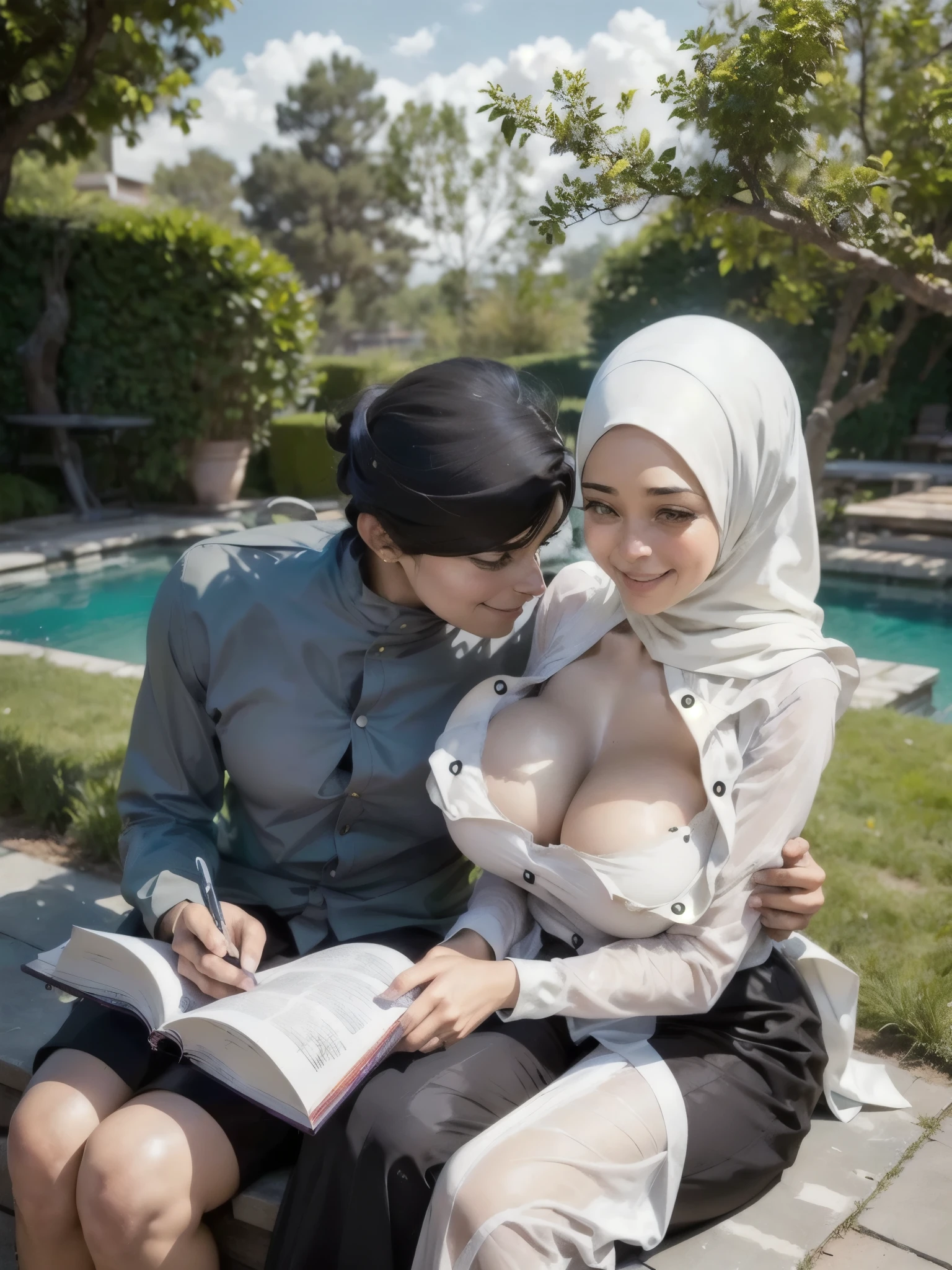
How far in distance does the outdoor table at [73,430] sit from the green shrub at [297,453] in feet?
5.83

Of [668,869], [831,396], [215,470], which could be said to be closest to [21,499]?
[215,470]

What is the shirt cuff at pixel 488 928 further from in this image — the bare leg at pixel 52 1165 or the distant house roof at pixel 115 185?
the distant house roof at pixel 115 185

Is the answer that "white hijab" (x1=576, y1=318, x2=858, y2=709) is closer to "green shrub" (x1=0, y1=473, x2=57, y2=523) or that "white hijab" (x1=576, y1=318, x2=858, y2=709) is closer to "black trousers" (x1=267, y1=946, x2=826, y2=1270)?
"black trousers" (x1=267, y1=946, x2=826, y2=1270)

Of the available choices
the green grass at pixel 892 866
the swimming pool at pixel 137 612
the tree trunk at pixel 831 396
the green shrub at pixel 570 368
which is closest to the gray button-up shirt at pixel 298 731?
the green grass at pixel 892 866

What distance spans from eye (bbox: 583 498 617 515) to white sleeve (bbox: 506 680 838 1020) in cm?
40

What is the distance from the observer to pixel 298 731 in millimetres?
2113

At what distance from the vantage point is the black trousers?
5.28 feet

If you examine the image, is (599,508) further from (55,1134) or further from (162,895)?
(55,1134)

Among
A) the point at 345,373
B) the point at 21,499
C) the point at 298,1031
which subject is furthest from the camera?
the point at 345,373

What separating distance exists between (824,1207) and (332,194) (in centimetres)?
4995

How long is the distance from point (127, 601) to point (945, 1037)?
7854mm

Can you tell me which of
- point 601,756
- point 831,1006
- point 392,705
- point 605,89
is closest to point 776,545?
point 601,756

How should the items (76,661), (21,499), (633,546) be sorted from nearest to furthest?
(633,546), (76,661), (21,499)

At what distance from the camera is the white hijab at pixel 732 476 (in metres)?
1.77
